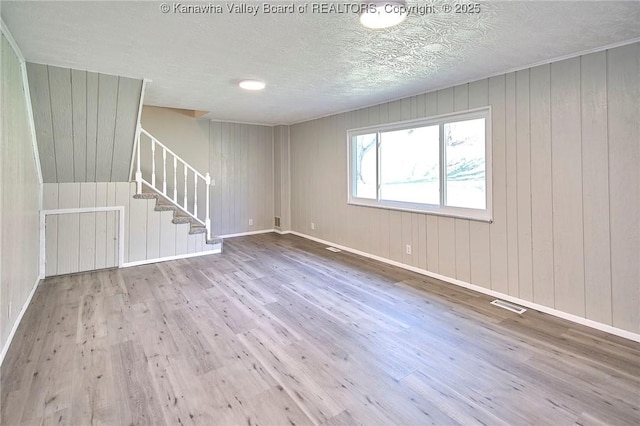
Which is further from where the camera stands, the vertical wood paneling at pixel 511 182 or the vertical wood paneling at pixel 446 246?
the vertical wood paneling at pixel 446 246

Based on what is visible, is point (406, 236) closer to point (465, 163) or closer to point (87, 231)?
point (465, 163)

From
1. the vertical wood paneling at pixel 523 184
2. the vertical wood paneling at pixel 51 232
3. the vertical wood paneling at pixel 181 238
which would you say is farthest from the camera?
the vertical wood paneling at pixel 181 238

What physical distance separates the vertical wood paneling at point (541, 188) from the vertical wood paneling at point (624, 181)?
0.43 meters

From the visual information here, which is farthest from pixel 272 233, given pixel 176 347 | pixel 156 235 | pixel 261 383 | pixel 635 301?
pixel 635 301

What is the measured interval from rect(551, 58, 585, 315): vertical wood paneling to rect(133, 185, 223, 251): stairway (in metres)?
4.37

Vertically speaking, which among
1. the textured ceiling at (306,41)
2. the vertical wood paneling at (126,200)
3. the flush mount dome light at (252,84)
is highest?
the flush mount dome light at (252,84)

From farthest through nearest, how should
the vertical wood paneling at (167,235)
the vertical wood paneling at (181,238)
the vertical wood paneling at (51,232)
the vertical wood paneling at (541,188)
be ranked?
the vertical wood paneling at (181,238) < the vertical wood paneling at (167,235) < the vertical wood paneling at (51,232) < the vertical wood paneling at (541,188)

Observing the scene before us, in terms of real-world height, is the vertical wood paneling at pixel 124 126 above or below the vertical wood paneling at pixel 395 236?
above

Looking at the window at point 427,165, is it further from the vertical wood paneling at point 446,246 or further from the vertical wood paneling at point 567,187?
the vertical wood paneling at point 567,187

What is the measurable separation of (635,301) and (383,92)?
304cm

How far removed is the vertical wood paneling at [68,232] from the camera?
4031mm

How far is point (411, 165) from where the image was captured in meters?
4.35

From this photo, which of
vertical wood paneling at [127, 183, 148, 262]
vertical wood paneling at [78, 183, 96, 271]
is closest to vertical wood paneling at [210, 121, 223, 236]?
vertical wood paneling at [127, 183, 148, 262]

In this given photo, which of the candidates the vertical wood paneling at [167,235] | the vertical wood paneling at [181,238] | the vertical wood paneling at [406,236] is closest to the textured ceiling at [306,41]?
the vertical wood paneling at [406,236]
